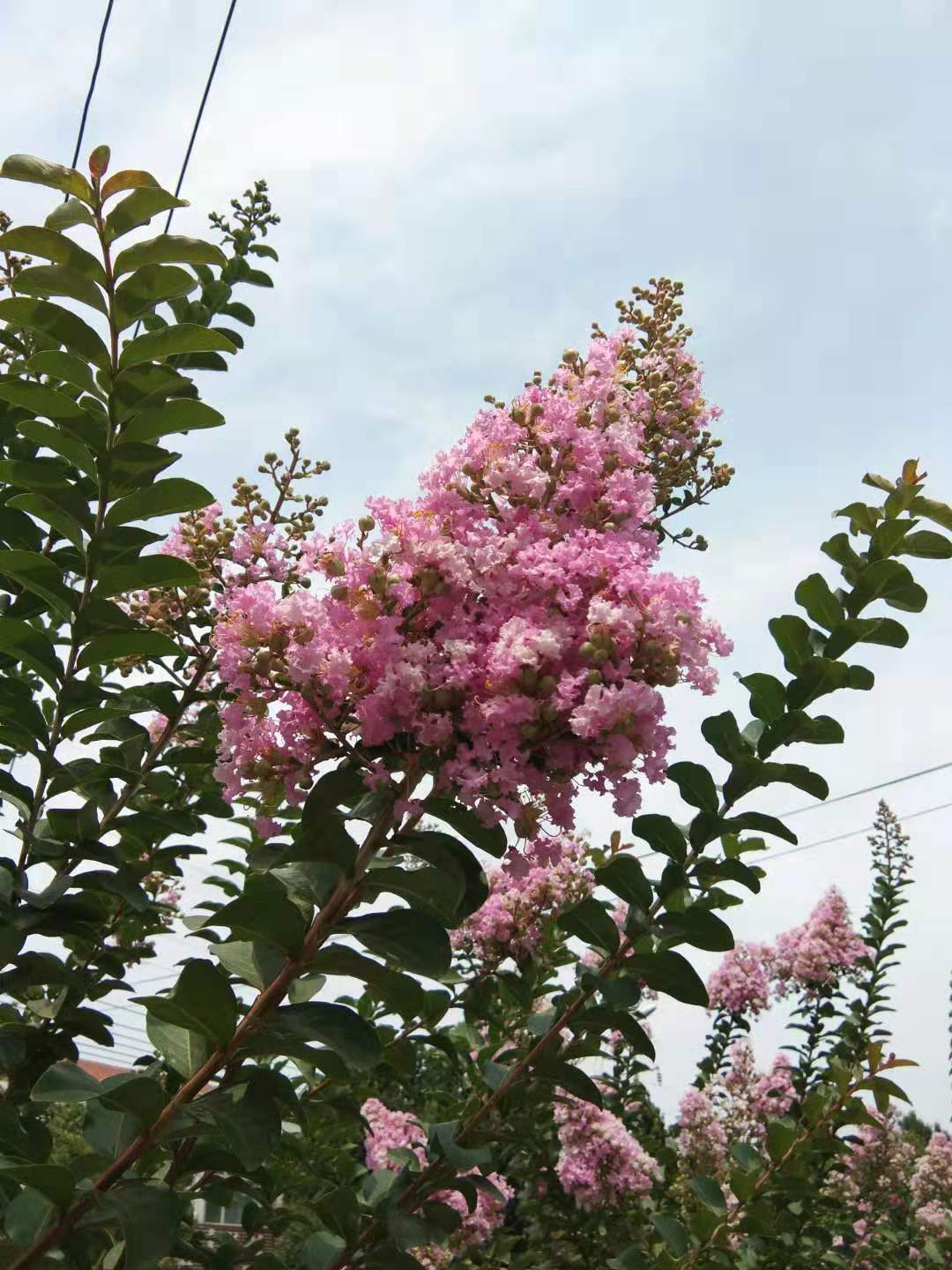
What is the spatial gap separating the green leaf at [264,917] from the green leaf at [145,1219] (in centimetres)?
32

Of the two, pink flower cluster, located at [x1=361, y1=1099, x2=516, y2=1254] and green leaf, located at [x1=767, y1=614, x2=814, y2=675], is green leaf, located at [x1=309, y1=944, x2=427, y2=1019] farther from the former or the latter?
pink flower cluster, located at [x1=361, y1=1099, x2=516, y2=1254]

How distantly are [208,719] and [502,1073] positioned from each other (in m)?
0.93

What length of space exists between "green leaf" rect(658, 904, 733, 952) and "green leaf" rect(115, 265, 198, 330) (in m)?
1.28

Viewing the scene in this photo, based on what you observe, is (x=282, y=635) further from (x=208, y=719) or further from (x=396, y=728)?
(x=208, y=719)

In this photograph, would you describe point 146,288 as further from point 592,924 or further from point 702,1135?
point 702,1135

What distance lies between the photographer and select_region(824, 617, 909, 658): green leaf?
1.81 m

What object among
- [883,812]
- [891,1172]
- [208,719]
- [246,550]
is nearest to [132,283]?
[246,550]

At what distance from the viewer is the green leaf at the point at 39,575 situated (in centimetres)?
174

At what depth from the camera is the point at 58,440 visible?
5.56 ft

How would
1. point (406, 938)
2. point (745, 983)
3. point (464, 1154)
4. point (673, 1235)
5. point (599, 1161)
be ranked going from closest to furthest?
point (406, 938) < point (464, 1154) < point (673, 1235) < point (599, 1161) < point (745, 983)

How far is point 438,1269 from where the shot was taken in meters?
3.33

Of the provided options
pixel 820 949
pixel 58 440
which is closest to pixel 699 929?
pixel 58 440

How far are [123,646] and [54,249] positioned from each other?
0.64 m

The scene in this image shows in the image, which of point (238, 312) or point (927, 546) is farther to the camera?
point (238, 312)
